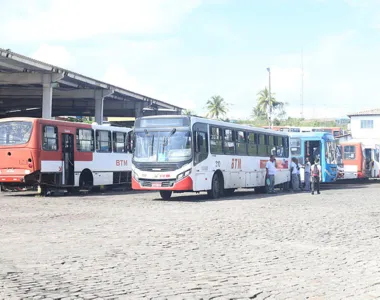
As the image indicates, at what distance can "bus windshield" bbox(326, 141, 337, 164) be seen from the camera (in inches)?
1318

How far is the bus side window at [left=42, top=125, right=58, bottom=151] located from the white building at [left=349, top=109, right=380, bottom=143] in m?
64.0

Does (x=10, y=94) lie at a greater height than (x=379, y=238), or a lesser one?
greater

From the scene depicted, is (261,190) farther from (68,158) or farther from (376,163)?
(376,163)

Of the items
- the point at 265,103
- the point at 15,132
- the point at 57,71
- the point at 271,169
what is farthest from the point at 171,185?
the point at 265,103

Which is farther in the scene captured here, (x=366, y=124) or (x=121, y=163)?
Answer: (x=366, y=124)

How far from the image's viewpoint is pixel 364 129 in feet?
270

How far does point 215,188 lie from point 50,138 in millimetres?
6387

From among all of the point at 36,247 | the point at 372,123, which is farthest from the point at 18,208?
the point at 372,123

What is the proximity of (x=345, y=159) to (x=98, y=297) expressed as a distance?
36.9 metres

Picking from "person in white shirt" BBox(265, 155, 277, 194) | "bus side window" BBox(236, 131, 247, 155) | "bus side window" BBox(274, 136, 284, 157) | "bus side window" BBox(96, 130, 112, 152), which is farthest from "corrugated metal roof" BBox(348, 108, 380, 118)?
"bus side window" BBox(96, 130, 112, 152)

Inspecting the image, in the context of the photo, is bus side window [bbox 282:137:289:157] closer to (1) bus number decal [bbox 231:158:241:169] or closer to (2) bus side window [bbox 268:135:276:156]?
(2) bus side window [bbox 268:135:276:156]

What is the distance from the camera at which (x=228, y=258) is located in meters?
8.83

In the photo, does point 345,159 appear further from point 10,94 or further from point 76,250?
point 76,250

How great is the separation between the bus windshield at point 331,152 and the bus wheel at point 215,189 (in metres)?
12.3
